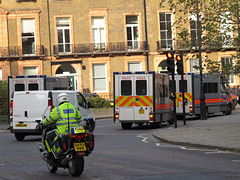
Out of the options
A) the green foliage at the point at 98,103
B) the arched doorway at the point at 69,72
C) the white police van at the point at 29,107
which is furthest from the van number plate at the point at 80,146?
the arched doorway at the point at 69,72

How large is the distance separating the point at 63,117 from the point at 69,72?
38.7 metres

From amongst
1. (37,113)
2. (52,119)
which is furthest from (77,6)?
(52,119)

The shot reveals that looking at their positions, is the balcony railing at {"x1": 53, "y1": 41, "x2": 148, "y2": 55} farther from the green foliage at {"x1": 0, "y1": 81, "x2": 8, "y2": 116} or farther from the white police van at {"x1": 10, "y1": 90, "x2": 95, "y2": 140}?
the white police van at {"x1": 10, "y1": 90, "x2": 95, "y2": 140}

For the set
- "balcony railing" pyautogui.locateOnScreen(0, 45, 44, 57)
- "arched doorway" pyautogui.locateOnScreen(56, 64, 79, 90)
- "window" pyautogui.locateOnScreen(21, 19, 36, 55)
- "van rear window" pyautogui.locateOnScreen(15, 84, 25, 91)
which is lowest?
"van rear window" pyautogui.locateOnScreen(15, 84, 25, 91)

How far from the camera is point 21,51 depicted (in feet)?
158

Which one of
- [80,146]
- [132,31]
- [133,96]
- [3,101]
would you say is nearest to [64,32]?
[132,31]

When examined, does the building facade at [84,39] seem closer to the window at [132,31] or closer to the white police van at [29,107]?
the window at [132,31]

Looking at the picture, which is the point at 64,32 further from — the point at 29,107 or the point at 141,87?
the point at 29,107

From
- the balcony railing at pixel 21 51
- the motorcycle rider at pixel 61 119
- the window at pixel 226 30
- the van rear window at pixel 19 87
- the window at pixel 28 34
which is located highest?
the window at pixel 28 34

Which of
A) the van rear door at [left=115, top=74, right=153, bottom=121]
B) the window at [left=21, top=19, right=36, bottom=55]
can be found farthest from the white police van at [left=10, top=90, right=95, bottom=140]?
the window at [left=21, top=19, right=36, bottom=55]

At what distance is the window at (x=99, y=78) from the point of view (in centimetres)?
4966

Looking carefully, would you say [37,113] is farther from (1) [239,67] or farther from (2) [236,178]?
(2) [236,178]

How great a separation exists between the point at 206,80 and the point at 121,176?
2414 centimetres

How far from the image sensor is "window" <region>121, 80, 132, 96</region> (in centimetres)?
2666
